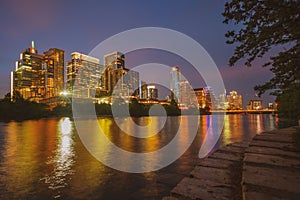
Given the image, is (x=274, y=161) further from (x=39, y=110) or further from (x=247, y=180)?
(x=39, y=110)

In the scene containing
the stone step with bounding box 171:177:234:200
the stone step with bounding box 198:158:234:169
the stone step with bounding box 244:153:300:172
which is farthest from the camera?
the stone step with bounding box 198:158:234:169

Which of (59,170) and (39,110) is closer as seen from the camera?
(59,170)

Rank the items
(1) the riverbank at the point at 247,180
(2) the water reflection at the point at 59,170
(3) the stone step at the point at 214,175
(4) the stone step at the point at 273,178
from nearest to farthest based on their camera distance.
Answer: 1. (1) the riverbank at the point at 247,180
2. (4) the stone step at the point at 273,178
3. (3) the stone step at the point at 214,175
4. (2) the water reflection at the point at 59,170

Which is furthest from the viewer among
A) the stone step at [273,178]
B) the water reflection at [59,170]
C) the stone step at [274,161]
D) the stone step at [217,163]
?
the stone step at [217,163]

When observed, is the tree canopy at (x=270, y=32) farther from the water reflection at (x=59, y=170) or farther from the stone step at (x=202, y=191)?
the water reflection at (x=59, y=170)

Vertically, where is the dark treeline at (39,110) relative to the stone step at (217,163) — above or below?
above

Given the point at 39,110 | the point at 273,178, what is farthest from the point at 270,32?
the point at 39,110

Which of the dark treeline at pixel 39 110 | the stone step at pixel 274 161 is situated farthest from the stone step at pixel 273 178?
the dark treeline at pixel 39 110

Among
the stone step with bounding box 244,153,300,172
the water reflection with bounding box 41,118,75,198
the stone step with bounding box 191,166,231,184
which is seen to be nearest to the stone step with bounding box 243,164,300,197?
the stone step with bounding box 244,153,300,172

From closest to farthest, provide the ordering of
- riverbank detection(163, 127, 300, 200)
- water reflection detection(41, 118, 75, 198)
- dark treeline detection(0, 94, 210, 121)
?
1. riverbank detection(163, 127, 300, 200)
2. water reflection detection(41, 118, 75, 198)
3. dark treeline detection(0, 94, 210, 121)

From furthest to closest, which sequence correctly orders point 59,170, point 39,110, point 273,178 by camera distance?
point 39,110 < point 59,170 < point 273,178

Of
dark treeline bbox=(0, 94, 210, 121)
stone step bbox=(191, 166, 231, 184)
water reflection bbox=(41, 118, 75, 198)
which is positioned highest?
dark treeline bbox=(0, 94, 210, 121)

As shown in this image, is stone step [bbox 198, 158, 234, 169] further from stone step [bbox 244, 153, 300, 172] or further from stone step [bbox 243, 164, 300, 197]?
stone step [bbox 243, 164, 300, 197]

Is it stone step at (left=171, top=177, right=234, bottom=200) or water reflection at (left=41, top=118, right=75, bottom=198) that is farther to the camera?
water reflection at (left=41, top=118, right=75, bottom=198)
